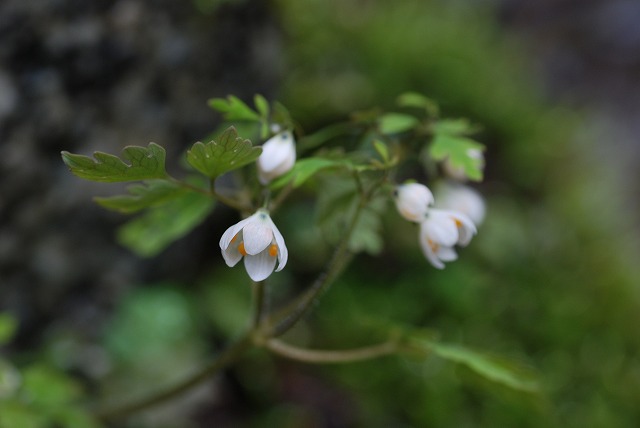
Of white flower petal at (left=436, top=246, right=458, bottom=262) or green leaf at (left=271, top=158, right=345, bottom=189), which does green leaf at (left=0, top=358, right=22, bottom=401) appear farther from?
white flower petal at (left=436, top=246, right=458, bottom=262)

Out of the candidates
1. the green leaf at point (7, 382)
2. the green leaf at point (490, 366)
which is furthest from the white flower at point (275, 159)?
the green leaf at point (7, 382)

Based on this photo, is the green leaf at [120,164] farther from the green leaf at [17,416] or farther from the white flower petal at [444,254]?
the green leaf at [17,416]

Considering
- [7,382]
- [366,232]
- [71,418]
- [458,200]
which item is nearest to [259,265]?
[366,232]

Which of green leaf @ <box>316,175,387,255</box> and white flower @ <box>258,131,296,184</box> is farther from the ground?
white flower @ <box>258,131,296,184</box>

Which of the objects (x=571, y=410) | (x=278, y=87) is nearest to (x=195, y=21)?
(x=278, y=87)

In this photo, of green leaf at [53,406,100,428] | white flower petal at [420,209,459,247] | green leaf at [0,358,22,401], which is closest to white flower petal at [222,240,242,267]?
white flower petal at [420,209,459,247]
